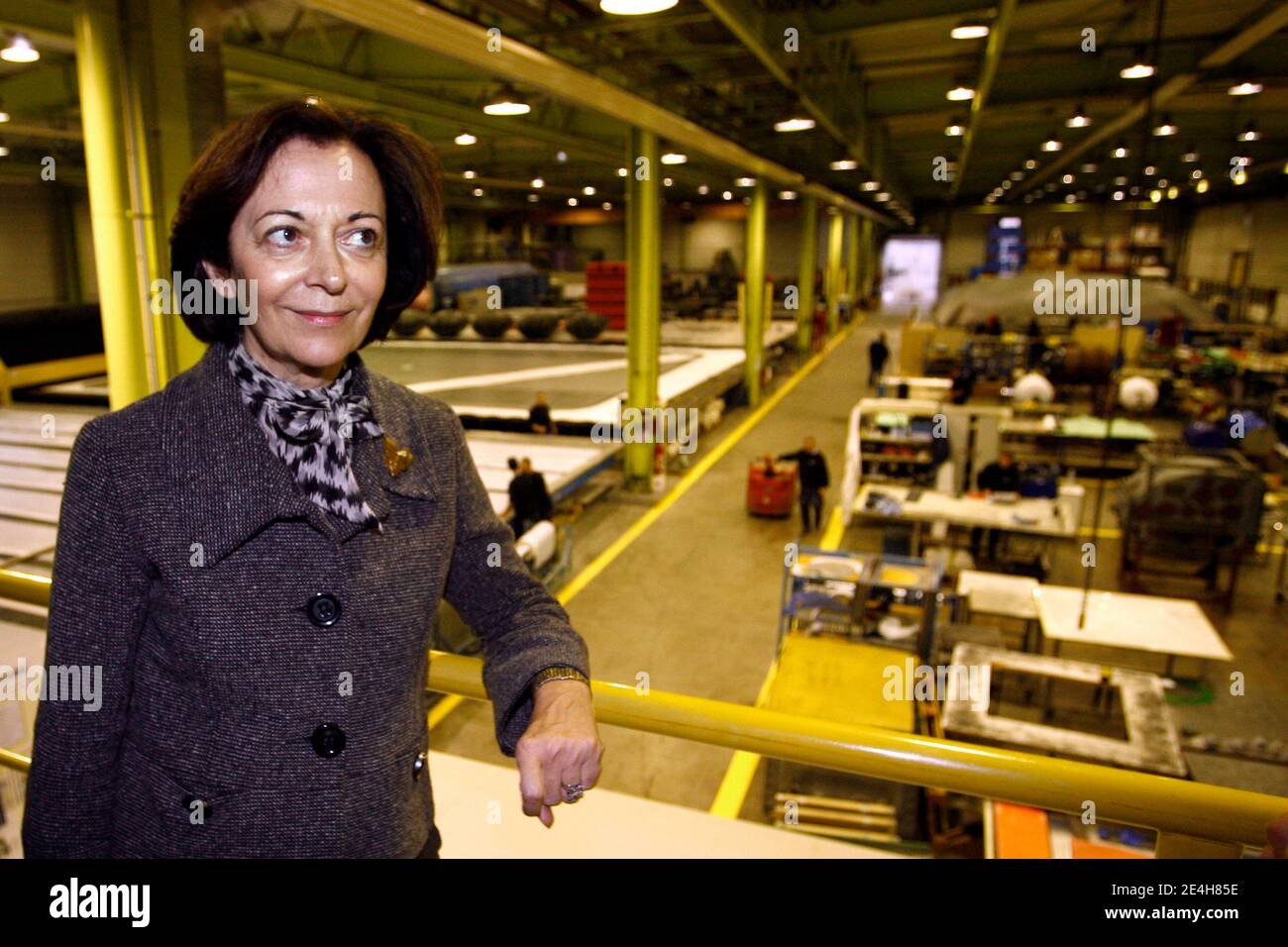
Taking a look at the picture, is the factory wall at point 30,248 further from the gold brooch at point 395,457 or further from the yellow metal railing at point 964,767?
the yellow metal railing at point 964,767

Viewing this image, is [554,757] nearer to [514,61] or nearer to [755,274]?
[514,61]

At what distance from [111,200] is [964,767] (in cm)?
512

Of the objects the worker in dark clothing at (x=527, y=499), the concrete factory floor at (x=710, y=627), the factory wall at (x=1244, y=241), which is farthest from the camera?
the factory wall at (x=1244, y=241)

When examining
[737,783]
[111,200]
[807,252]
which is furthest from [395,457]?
[807,252]

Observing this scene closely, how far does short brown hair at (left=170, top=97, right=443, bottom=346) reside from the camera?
127 cm

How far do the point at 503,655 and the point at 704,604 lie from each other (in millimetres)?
8514

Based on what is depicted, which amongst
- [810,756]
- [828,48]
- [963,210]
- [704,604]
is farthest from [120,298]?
[963,210]

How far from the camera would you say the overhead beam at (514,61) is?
18.1 feet

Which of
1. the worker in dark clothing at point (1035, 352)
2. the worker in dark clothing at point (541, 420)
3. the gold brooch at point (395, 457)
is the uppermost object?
the gold brooch at point (395, 457)

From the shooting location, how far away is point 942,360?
69.4 ft

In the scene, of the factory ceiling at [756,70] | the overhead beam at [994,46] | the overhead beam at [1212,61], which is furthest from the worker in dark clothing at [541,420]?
the overhead beam at [1212,61]

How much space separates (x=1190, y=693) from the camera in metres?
8.09

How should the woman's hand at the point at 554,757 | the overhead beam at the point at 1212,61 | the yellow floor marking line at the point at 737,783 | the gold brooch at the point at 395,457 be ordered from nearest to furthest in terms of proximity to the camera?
1. the woman's hand at the point at 554,757
2. the gold brooch at the point at 395,457
3. the yellow floor marking line at the point at 737,783
4. the overhead beam at the point at 1212,61

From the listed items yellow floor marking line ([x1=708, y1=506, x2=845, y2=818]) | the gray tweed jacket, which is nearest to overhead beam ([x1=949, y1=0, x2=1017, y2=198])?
yellow floor marking line ([x1=708, y1=506, x2=845, y2=818])
